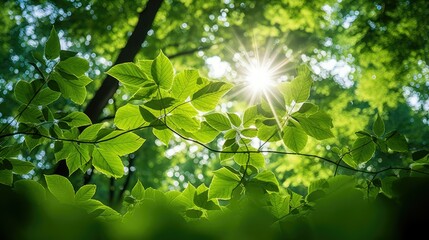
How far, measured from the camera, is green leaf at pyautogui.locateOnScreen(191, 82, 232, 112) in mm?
1292

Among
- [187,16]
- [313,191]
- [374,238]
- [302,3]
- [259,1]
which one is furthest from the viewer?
[187,16]

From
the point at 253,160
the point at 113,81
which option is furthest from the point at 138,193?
the point at 113,81

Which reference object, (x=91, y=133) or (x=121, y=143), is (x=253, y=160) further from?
(x=91, y=133)

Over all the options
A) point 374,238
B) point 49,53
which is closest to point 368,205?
point 374,238

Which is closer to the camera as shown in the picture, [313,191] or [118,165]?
[313,191]

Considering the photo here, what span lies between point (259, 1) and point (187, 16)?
1.97 metres

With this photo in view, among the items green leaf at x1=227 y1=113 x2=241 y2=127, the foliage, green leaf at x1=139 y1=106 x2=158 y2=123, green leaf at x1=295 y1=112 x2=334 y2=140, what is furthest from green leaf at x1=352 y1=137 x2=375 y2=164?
green leaf at x1=139 y1=106 x2=158 y2=123

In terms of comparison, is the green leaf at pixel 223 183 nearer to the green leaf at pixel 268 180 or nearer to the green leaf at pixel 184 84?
the green leaf at pixel 268 180

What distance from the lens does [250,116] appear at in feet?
4.70

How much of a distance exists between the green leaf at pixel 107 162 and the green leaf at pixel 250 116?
0.59 metres

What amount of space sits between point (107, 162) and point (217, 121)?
53cm

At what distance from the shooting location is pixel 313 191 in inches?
52.0

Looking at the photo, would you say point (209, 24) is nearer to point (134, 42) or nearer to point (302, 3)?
point (302, 3)

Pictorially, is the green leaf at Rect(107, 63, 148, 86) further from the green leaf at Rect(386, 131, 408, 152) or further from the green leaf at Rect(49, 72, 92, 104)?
the green leaf at Rect(386, 131, 408, 152)
